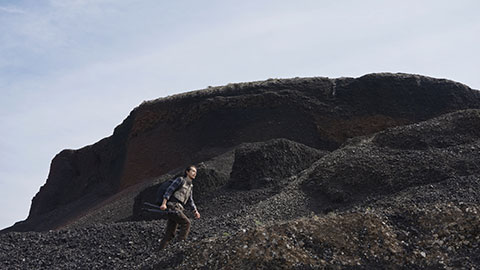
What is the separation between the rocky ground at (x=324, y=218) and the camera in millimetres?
8594

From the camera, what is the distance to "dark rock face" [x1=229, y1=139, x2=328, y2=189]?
1858 cm

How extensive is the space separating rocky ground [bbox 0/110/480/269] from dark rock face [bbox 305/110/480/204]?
3 cm

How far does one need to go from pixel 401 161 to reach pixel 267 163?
14.6 ft

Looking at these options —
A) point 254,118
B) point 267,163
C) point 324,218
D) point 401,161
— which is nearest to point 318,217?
point 324,218

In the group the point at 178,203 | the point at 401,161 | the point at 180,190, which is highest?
the point at 180,190

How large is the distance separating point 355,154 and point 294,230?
806 centimetres

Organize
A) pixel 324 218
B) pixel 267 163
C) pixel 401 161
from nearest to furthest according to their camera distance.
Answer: pixel 324 218 → pixel 401 161 → pixel 267 163

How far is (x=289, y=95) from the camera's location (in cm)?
2834

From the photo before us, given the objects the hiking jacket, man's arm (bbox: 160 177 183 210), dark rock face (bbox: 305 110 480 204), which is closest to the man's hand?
man's arm (bbox: 160 177 183 210)

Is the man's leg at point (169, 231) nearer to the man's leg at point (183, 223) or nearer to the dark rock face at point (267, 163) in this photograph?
the man's leg at point (183, 223)

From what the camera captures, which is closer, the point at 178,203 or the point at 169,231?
the point at 178,203

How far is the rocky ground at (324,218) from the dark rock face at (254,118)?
5573mm

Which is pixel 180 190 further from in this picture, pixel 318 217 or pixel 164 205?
pixel 318 217

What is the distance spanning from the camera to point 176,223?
36.1 feet
